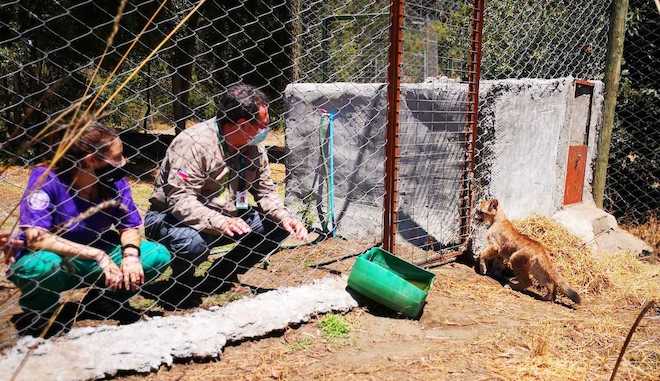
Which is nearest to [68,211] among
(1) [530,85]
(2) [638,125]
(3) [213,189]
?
(3) [213,189]

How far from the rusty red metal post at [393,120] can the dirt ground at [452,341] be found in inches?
22.5

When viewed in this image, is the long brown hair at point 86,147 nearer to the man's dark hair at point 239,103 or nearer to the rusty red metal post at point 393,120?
the man's dark hair at point 239,103

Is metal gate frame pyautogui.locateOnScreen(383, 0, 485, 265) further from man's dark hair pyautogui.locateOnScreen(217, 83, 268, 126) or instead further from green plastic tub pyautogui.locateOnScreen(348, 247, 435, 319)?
man's dark hair pyautogui.locateOnScreen(217, 83, 268, 126)

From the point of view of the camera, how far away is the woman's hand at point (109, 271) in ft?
8.02

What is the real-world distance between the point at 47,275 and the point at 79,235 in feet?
0.94

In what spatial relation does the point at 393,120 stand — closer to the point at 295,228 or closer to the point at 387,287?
the point at 295,228

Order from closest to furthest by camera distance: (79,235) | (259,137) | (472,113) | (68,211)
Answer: (68,211)
(79,235)
(259,137)
(472,113)

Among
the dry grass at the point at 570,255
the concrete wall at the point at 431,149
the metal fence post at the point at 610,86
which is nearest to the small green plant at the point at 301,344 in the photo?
the concrete wall at the point at 431,149

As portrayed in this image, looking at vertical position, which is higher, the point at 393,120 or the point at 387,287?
the point at 393,120

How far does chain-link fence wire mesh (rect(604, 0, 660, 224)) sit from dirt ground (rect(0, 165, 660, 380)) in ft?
7.58

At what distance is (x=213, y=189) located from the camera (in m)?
3.23

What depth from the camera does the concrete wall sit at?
419 centimetres

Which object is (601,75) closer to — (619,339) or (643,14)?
(643,14)

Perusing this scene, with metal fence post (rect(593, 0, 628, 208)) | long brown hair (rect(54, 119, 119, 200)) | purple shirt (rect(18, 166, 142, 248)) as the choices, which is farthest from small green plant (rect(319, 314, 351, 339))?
metal fence post (rect(593, 0, 628, 208))
